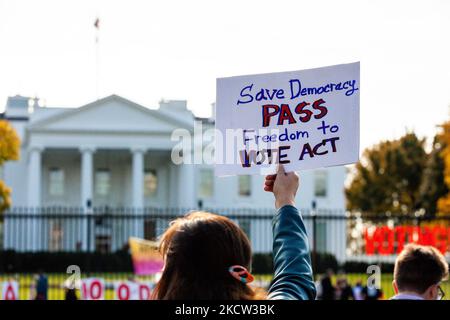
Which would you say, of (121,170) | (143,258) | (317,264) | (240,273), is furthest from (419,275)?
(121,170)

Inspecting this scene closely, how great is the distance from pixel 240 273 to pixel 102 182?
52450 millimetres

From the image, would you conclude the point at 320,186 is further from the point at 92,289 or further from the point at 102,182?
the point at 92,289

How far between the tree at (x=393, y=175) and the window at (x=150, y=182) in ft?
40.1

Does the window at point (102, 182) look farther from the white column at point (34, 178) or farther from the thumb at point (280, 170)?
the thumb at point (280, 170)

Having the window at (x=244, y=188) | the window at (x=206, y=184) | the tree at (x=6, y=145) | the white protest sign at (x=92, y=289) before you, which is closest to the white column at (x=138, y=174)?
the window at (x=206, y=184)

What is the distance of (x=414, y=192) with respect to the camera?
6034 cm

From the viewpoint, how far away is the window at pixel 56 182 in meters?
54.1

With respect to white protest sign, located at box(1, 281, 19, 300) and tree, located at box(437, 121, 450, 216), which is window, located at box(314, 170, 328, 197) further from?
white protest sign, located at box(1, 281, 19, 300)

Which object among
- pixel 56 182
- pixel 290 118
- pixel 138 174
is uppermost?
pixel 138 174

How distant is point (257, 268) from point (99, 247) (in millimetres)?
17180

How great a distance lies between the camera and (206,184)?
54.9m

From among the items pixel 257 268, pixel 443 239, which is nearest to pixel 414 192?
pixel 257 268

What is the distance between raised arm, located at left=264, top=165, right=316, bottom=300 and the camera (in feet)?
8.52
